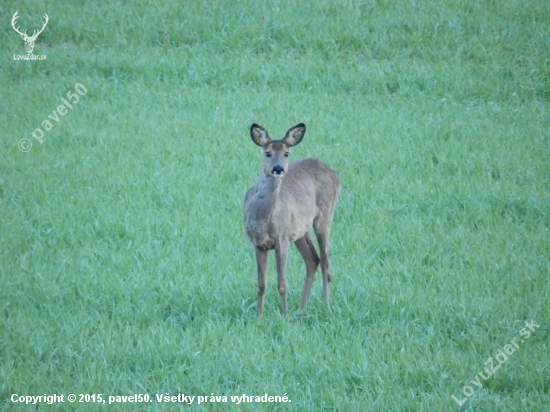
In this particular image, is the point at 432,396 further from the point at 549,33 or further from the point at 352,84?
the point at 549,33

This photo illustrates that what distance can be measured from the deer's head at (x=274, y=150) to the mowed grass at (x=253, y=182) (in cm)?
127

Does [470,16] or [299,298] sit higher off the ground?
[470,16]

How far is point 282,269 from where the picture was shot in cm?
786

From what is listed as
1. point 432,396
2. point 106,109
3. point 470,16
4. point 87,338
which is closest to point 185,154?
point 106,109

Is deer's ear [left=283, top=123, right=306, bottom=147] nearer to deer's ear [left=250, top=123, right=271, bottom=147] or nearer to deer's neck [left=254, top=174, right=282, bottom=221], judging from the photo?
deer's ear [left=250, top=123, right=271, bottom=147]

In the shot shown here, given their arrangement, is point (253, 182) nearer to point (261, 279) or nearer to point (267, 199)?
point (267, 199)

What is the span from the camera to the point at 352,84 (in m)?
15.3

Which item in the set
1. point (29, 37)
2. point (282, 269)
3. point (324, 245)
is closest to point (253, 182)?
point (324, 245)

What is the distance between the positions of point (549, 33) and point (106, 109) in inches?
353

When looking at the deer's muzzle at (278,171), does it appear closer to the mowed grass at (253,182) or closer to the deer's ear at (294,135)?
the deer's ear at (294,135)

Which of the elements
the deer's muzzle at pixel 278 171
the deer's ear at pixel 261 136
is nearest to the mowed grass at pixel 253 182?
the deer's muzzle at pixel 278 171

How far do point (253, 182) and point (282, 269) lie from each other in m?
3.55

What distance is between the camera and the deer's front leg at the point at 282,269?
25.7 ft

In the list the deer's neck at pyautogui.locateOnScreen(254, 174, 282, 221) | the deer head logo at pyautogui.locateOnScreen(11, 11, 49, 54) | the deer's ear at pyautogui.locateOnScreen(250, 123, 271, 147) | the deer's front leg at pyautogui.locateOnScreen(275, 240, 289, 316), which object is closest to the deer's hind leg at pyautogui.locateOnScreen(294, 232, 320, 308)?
the deer's front leg at pyautogui.locateOnScreen(275, 240, 289, 316)
